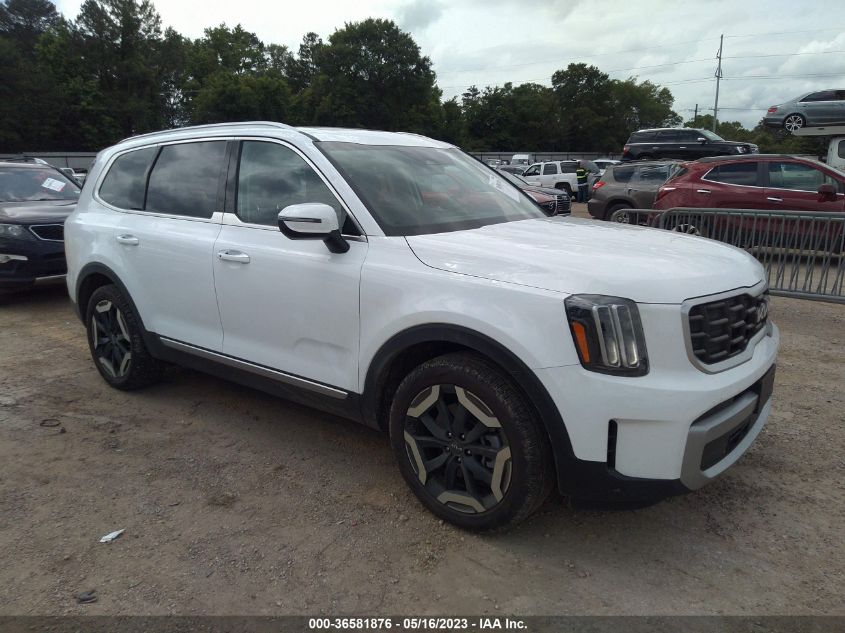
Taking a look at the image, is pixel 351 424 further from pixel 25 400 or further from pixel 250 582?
pixel 25 400

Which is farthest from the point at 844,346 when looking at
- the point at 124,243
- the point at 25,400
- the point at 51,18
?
the point at 51,18

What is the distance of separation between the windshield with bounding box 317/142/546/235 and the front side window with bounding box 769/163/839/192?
8.35 metres

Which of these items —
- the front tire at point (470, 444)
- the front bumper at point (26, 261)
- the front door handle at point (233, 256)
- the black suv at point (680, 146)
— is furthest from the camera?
the black suv at point (680, 146)

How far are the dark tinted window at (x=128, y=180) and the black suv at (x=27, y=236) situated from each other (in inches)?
135

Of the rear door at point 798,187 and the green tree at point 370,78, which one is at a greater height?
the green tree at point 370,78

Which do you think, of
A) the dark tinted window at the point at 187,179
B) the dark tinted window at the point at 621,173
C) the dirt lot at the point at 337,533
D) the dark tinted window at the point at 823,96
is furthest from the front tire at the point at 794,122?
the dark tinted window at the point at 187,179

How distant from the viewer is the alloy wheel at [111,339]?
4449mm

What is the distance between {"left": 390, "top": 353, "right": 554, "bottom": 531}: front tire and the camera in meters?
2.51

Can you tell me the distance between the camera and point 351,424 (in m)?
4.09

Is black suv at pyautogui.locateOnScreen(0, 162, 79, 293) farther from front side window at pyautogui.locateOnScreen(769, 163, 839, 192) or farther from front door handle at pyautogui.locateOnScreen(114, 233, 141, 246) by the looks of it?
front side window at pyautogui.locateOnScreen(769, 163, 839, 192)

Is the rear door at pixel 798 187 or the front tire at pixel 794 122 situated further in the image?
the front tire at pixel 794 122

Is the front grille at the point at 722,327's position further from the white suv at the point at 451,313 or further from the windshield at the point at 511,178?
the windshield at the point at 511,178

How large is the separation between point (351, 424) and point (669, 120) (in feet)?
357

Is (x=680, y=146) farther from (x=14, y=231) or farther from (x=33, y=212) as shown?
(x=14, y=231)
